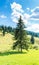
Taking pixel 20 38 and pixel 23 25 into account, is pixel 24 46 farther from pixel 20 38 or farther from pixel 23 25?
pixel 23 25

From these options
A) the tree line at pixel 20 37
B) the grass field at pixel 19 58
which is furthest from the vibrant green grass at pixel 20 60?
the tree line at pixel 20 37

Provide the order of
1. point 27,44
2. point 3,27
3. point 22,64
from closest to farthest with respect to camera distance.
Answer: point 22,64
point 27,44
point 3,27

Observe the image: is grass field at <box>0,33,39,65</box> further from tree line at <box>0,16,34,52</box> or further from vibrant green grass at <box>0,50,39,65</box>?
tree line at <box>0,16,34,52</box>

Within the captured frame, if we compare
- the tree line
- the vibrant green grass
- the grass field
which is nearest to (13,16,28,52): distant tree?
the tree line

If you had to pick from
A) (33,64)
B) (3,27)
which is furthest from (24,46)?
(3,27)

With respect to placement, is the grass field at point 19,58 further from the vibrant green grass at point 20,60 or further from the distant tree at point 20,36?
the distant tree at point 20,36

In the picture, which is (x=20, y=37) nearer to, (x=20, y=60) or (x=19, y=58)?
(x=19, y=58)

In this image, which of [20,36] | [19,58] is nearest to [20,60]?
[19,58]

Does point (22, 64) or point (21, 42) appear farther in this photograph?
point (21, 42)

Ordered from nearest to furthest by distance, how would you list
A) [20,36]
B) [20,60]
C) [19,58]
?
[20,60]
[19,58]
[20,36]

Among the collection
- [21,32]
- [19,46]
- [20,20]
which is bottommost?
[19,46]

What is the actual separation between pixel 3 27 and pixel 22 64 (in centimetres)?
13226

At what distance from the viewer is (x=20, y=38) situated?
2127 inches

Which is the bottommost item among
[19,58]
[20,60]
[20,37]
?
[19,58]
